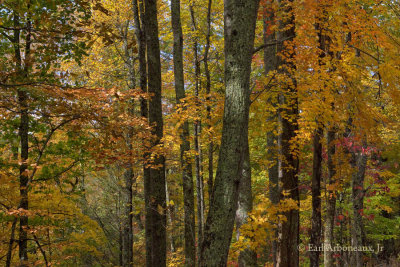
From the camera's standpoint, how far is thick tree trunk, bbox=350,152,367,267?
8.77m

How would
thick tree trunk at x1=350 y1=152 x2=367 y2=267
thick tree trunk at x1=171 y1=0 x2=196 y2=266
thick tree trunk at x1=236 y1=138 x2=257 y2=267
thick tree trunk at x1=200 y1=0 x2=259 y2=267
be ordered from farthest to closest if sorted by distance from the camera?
thick tree trunk at x1=350 y1=152 x2=367 y2=267
thick tree trunk at x1=171 y1=0 x2=196 y2=266
thick tree trunk at x1=236 y1=138 x2=257 y2=267
thick tree trunk at x1=200 y1=0 x2=259 y2=267

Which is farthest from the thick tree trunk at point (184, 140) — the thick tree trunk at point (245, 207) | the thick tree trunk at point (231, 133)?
the thick tree trunk at point (231, 133)

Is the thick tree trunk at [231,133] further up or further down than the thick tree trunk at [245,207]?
further up

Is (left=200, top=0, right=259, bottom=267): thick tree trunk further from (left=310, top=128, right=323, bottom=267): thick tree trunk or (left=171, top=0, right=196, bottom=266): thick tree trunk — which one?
(left=171, top=0, right=196, bottom=266): thick tree trunk

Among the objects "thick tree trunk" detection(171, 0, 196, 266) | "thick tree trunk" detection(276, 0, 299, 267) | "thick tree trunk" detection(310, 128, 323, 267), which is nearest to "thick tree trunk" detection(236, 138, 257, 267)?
"thick tree trunk" detection(276, 0, 299, 267)

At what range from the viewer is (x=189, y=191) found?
27.0ft

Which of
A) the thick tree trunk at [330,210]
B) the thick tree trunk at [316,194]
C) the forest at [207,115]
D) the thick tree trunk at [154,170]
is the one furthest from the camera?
the thick tree trunk at [330,210]

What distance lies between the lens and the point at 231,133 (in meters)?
3.46

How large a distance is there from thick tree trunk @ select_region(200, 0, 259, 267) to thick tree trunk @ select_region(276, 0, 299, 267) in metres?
2.09

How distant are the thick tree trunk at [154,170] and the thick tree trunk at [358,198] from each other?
6.10m

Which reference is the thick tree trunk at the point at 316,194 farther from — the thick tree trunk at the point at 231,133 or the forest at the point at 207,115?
the thick tree trunk at the point at 231,133

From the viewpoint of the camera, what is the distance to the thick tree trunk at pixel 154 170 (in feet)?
19.3

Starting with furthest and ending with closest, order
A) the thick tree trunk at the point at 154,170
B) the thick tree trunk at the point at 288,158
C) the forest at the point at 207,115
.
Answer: the thick tree trunk at the point at 154,170
the thick tree trunk at the point at 288,158
the forest at the point at 207,115

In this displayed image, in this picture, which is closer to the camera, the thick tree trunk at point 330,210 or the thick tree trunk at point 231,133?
the thick tree trunk at point 231,133
